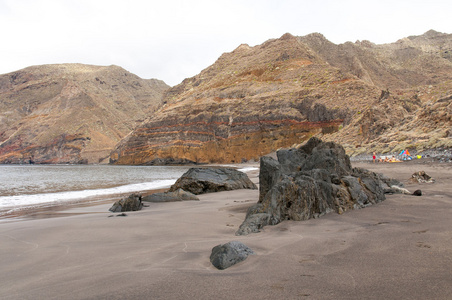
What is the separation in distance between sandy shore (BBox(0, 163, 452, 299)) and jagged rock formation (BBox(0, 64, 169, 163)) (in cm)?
8200

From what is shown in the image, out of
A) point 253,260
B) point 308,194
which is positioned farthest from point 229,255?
point 308,194

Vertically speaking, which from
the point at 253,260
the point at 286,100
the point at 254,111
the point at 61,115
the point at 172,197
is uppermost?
the point at 61,115

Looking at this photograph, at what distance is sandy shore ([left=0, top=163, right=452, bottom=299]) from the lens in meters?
1.79

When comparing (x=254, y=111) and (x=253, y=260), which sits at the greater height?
(x=254, y=111)

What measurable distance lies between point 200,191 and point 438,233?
285 inches

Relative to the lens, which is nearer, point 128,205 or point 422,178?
point 128,205

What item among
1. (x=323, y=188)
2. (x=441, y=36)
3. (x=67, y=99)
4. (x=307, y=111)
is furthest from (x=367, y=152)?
(x=67, y=99)

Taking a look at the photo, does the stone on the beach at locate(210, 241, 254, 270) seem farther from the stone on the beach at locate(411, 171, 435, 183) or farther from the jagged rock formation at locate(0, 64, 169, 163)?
the jagged rock formation at locate(0, 64, 169, 163)

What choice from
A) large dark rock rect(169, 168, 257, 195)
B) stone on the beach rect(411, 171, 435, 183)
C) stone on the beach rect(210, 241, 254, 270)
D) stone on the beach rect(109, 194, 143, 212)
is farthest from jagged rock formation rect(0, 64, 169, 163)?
stone on the beach rect(210, 241, 254, 270)

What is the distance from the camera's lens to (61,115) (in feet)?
309

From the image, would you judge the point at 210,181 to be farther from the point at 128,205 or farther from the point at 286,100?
the point at 286,100

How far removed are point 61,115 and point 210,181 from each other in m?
101

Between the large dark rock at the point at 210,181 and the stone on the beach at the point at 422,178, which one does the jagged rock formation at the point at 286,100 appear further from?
the large dark rock at the point at 210,181

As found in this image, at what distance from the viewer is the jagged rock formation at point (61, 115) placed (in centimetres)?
8494
